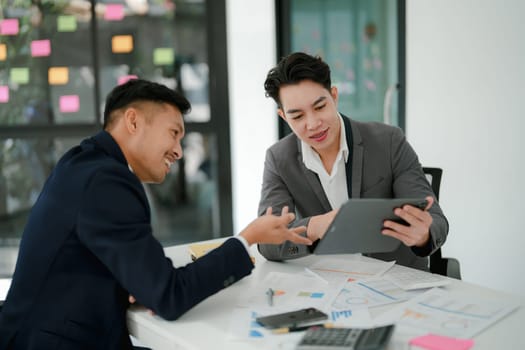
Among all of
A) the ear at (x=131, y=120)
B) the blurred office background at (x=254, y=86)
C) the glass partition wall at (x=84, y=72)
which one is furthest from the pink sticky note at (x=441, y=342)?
the glass partition wall at (x=84, y=72)

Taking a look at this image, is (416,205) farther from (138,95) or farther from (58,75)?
(58,75)

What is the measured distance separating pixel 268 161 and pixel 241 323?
37.1 inches

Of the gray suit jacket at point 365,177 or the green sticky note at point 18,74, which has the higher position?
the green sticky note at point 18,74

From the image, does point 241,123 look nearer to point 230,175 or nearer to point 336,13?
point 230,175

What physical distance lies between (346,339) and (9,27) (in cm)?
392

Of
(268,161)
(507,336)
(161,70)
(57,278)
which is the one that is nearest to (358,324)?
(507,336)

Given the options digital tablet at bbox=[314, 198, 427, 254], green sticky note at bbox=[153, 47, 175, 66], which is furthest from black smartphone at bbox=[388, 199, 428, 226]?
green sticky note at bbox=[153, 47, 175, 66]

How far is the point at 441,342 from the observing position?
49.8 inches

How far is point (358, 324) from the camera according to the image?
4.60 feet

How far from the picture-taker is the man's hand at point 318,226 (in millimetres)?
1873

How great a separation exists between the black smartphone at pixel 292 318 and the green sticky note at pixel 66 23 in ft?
11.4

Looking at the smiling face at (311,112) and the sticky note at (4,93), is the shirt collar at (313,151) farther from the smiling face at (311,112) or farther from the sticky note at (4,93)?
the sticky note at (4,93)

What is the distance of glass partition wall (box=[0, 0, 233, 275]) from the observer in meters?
4.32

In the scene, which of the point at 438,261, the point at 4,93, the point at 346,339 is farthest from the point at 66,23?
the point at 346,339
